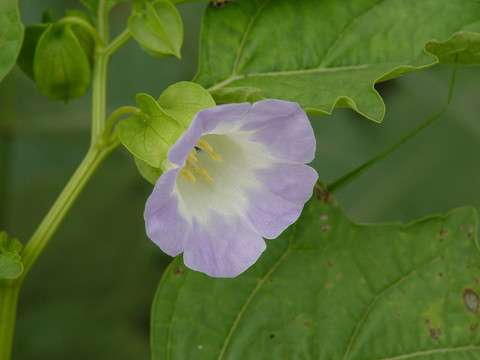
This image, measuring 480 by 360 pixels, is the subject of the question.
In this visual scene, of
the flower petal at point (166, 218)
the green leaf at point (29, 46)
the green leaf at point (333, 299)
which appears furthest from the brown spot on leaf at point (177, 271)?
the green leaf at point (29, 46)

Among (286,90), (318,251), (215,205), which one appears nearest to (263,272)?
(318,251)

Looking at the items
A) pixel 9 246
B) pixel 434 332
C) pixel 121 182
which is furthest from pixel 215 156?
pixel 121 182

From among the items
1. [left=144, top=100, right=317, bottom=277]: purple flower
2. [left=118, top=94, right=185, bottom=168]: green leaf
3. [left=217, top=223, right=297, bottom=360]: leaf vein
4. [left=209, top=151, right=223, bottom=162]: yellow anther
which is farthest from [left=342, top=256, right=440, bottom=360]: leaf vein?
[left=118, top=94, right=185, bottom=168]: green leaf

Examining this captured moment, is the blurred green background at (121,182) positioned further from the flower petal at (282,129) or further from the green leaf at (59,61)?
the flower petal at (282,129)

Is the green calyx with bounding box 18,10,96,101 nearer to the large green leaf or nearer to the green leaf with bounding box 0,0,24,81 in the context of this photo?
the green leaf with bounding box 0,0,24,81

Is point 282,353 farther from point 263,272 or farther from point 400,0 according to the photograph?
point 400,0

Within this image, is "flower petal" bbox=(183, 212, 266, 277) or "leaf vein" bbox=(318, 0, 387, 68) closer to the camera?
"flower petal" bbox=(183, 212, 266, 277)

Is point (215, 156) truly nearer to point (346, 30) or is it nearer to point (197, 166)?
point (197, 166)
